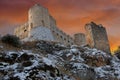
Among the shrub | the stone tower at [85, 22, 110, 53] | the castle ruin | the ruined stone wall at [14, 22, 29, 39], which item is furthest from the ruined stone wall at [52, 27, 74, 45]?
the shrub

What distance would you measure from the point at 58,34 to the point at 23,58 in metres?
25.8

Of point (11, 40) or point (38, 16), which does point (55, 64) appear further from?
point (38, 16)

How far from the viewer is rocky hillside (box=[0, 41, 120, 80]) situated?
615 inches

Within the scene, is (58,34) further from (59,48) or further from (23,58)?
(23,58)

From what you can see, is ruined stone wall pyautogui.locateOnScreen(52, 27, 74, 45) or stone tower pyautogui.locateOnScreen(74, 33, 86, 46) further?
stone tower pyautogui.locateOnScreen(74, 33, 86, 46)

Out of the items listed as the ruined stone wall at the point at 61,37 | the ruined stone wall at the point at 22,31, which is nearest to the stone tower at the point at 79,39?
the ruined stone wall at the point at 61,37

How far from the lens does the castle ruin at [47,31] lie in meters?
32.7

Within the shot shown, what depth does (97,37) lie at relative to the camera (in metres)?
32.7

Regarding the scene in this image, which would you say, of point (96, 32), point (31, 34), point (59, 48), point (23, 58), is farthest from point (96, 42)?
point (23, 58)

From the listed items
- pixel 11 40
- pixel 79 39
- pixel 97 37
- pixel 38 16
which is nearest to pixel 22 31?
pixel 38 16

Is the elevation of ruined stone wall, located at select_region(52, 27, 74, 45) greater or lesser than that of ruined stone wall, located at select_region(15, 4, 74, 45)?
lesser

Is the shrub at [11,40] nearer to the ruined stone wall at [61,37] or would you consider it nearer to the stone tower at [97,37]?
the stone tower at [97,37]

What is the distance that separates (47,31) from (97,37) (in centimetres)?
903

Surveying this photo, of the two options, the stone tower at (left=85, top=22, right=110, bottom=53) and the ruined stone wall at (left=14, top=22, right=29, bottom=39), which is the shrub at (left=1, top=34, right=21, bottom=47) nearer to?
the stone tower at (left=85, top=22, right=110, bottom=53)
